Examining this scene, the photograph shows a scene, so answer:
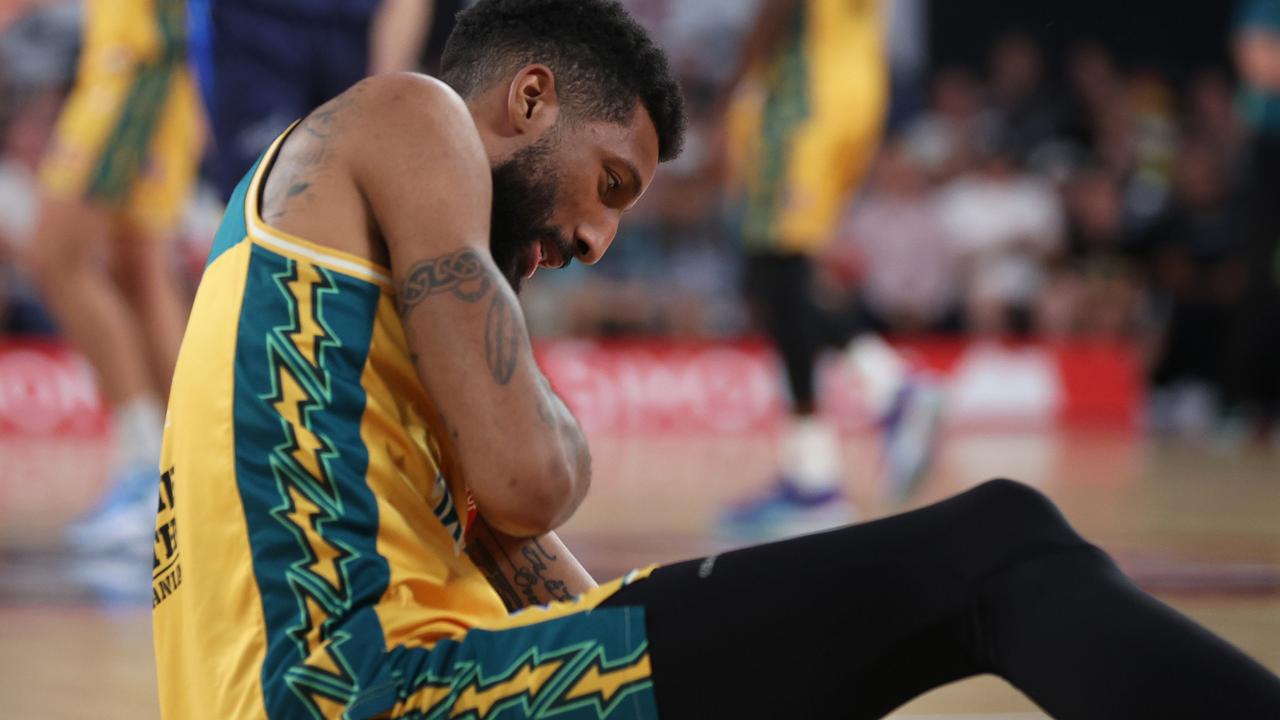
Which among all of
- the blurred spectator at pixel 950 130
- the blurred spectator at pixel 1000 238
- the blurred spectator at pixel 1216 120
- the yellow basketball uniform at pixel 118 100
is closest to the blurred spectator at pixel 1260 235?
the blurred spectator at pixel 1000 238

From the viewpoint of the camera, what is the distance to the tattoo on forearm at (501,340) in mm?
1385

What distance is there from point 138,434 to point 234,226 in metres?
3.15

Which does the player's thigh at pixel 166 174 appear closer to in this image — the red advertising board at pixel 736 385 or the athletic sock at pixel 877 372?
the athletic sock at pixel 877 372

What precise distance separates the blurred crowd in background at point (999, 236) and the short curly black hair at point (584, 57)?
23.8 feet

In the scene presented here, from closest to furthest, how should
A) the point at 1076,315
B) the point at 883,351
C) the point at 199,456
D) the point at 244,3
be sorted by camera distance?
the point at 199,456 < the point at 244,3 < the point at 883,351 < the point at 1076,315

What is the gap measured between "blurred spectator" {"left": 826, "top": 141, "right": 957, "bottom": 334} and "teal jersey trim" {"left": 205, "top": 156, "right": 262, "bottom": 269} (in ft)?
26.8

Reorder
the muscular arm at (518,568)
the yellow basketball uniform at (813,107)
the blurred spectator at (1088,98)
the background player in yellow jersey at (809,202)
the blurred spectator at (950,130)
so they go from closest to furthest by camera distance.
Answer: the muscular arm at (518,568), the background player in yellow jersey at (809,202), the yellow basketball uniform at (813,107), the blurred spectator at (950,130), the blurred spectator at (1088,98)

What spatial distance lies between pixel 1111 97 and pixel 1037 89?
21.1 inches

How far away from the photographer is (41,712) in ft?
8.22

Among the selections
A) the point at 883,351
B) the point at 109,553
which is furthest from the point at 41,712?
the point at 883,351

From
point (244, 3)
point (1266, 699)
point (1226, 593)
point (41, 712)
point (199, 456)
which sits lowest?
point (1226, 593)

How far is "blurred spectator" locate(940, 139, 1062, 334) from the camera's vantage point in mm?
9547

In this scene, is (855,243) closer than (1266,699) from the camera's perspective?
No

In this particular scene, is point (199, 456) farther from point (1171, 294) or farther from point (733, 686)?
point (1171, 294)
